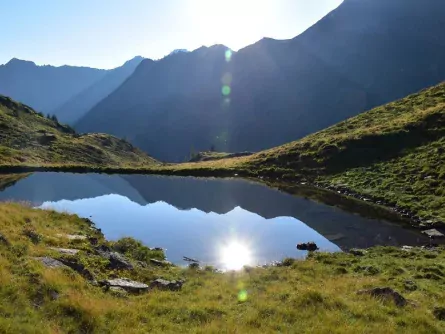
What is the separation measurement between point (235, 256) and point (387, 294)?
13763 millimetres

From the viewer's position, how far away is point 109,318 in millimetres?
12680

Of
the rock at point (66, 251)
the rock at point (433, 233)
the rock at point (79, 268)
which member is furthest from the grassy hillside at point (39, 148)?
the rock at point (433, 233)

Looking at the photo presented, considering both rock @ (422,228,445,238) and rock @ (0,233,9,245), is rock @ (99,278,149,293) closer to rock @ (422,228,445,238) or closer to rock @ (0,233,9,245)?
rock @ (0,233,9,245)

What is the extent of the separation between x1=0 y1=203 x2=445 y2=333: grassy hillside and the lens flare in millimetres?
2786

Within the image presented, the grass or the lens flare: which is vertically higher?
the grass

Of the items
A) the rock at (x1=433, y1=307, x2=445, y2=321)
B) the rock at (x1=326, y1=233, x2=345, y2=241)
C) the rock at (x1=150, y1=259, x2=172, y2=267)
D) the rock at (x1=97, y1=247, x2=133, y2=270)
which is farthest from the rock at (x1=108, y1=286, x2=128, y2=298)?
the rock at (x1=326, y1=233, x2=345, y2=241)

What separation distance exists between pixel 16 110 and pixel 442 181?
157117 millimetres

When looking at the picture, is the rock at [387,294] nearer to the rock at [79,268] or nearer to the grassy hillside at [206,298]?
the grassy hillside at [206,298]

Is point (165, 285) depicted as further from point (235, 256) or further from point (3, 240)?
point (235, 256)

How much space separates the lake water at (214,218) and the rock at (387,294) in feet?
35.7

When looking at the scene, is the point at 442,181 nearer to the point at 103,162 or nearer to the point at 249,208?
the point at 249,208

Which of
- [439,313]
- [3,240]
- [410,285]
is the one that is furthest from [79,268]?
[410,285]

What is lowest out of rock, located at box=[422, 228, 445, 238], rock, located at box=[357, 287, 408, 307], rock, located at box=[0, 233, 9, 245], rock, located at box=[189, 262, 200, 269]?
rock, located at box=[189, 262, 200, 269]

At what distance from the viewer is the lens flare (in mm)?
25859
